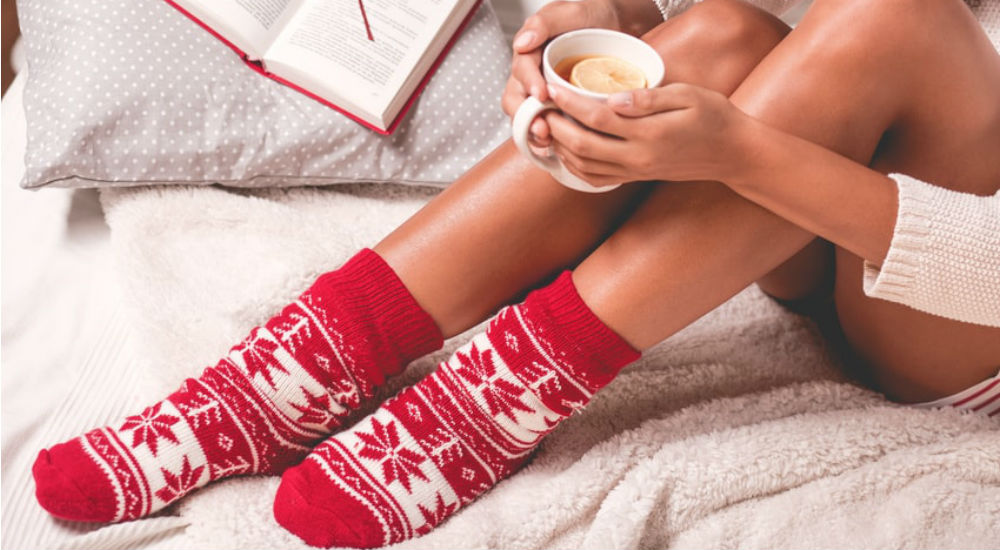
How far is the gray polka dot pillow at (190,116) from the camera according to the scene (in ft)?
2.81

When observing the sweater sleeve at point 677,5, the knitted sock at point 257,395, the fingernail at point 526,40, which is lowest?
the knitted sock at point 257,395

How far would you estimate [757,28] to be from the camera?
704 millimetres

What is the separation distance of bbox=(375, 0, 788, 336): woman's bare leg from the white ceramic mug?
0.12 meters

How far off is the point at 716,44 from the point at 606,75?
189mm

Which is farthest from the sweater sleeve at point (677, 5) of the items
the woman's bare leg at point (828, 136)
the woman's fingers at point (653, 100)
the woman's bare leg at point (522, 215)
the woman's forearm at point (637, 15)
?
the woman's fingers at point (653, 100)

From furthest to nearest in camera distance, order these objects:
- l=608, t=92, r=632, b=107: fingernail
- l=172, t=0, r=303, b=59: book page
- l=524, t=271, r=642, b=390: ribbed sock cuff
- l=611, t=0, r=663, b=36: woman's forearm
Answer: l=172, t=0, r=303, b=59: book page, l=611, t=0, r=663, b=36: woman's forearm, l=524, t=271, r=642, b=390: ribbed sock cuff, l=608, t=92, r=632, b=107: fingernail

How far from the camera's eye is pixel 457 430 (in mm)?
702

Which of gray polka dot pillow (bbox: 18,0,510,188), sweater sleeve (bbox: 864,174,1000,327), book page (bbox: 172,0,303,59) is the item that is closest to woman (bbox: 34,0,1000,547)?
sweater sleeve (bbox: 864,174,1000,327)

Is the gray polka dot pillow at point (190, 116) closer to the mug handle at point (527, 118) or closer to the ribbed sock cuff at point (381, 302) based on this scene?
the ribbed sock cuff at point (381, 302)

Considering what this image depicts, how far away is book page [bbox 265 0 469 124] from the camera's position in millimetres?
927

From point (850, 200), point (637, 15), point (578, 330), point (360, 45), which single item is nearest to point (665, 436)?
point (578, 330)

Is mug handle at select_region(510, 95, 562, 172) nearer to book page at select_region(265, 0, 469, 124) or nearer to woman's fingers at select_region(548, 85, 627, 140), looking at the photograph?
woman's fingers at select_region(548, 85, 627, 140)

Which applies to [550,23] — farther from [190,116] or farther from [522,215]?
[190,116]

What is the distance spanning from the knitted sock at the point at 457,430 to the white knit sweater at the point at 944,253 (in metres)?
0.20
